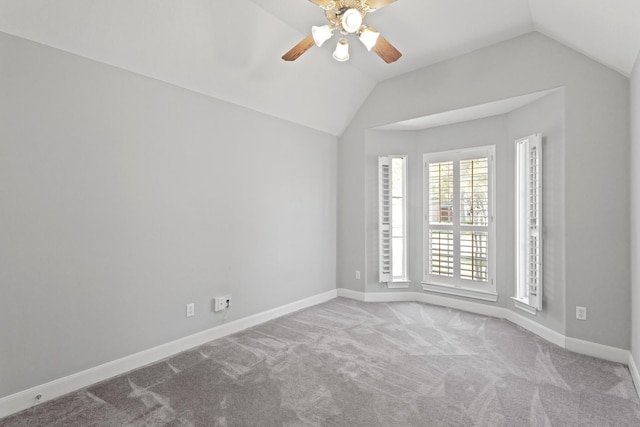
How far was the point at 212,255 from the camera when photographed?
333 cm

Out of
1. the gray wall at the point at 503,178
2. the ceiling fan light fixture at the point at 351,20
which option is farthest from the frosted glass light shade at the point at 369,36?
the gray wall at the point at 503,178

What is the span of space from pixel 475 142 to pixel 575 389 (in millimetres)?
2818

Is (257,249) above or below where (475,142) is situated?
below

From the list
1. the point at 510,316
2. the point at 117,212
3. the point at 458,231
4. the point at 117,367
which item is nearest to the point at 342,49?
the point at 117,212

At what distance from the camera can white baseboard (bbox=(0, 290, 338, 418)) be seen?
7.02 feet

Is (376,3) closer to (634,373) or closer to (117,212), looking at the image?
(117,212)

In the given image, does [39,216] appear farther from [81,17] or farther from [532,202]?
[532,202]

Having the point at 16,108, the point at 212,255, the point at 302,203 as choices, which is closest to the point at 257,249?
the point at 212,255

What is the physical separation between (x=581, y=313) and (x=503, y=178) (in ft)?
5.46

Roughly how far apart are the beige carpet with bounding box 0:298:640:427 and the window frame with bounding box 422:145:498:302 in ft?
2.56

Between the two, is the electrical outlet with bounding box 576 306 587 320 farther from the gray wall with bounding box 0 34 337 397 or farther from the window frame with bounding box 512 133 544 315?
the gray wall with bounding box 0 34 337 397

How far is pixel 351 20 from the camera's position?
217cm

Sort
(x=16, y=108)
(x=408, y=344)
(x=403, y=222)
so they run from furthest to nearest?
(x=403, y=222) → (x=408, y=344) → (x=16, y=108)

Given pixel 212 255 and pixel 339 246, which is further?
pixel 339 246
